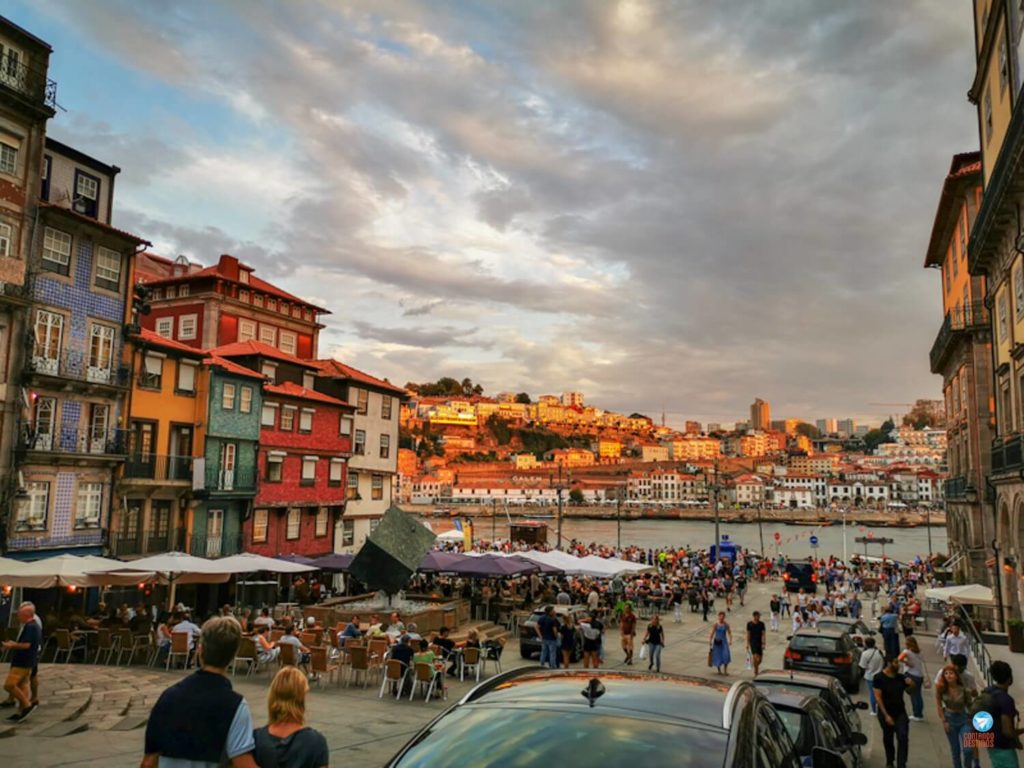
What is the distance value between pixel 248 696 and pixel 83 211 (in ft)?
70.4

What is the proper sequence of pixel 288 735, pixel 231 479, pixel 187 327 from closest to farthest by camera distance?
pixel 288 735 → pixel 231 479 → pixel 187 327

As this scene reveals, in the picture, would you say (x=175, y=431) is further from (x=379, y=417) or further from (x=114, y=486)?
(x=379, y=417)

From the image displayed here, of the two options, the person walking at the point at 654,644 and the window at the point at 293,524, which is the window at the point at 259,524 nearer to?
the window at the point at 293,524

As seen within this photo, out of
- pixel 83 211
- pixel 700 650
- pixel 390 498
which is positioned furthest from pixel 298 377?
pixel 700 650

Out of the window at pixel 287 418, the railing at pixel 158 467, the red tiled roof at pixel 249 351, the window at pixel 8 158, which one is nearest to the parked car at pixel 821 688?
the railing at pixel 158 467

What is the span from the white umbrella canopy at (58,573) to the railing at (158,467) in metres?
11.0

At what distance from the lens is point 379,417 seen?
49531 mm

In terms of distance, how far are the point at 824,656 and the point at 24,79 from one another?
2927 centimetres

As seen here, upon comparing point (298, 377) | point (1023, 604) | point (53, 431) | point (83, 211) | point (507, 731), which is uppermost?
point (83, 211)

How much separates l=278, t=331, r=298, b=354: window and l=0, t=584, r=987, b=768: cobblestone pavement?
1451 inches

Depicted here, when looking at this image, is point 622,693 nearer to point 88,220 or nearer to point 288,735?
point 288,735

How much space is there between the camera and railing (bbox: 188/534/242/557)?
3294 centimetres

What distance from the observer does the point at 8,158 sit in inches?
993

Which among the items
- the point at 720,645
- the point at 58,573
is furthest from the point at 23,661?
the point at 720,645
